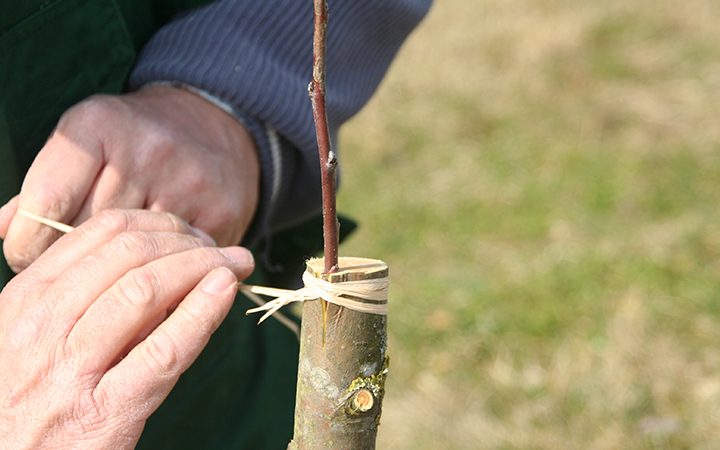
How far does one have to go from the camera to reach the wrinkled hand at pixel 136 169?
122cm

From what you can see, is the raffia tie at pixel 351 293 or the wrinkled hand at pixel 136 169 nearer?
the raffia tie at pixel 351 293

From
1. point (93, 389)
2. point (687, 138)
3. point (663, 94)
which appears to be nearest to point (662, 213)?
point (687, 138)

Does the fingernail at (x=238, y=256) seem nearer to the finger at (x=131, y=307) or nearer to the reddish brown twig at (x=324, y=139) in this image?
the finger at (x=131, y=307)

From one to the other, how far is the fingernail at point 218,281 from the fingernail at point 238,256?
66 millimetres

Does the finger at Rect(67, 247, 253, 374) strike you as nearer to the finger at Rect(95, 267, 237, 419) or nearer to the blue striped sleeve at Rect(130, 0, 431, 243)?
the finger at Rect(95, 267, 237, 419)

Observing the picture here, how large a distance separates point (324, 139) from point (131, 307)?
30cm

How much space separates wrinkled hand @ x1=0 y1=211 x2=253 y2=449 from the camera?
100 centimetres

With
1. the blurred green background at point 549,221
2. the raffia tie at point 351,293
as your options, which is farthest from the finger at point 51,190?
the blurred green background at point 549,221

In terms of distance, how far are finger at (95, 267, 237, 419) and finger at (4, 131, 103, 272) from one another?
0.28m

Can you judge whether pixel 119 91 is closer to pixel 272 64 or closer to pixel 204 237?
pixel 272 64

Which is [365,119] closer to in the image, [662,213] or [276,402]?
[662,213]

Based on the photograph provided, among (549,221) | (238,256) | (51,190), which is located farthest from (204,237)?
(549,221)

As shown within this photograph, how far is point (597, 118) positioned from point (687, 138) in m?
0.50

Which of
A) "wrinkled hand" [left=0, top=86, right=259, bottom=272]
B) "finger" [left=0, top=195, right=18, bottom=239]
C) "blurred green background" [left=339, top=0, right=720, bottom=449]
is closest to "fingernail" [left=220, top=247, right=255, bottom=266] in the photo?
"wrinkled hand" [left=0, top=86, right=259, bottom=272]
